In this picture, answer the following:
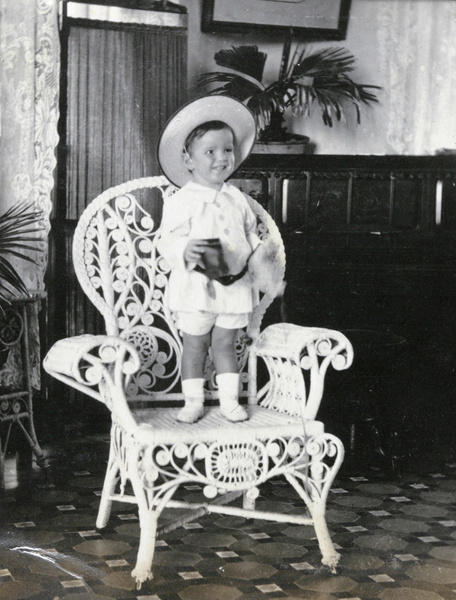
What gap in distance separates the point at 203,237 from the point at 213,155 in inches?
11.2

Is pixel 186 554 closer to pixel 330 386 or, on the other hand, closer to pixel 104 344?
pixel 104 344

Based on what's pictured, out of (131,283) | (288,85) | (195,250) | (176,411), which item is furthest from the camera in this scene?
(288,85)

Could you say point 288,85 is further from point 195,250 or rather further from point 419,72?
point 195,250

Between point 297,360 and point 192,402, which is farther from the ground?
point 297,360

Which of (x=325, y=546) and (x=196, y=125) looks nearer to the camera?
(x=325, y=546)

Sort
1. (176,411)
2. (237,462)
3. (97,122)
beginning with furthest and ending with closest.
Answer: (97,122) → (176,411) → (237,462)

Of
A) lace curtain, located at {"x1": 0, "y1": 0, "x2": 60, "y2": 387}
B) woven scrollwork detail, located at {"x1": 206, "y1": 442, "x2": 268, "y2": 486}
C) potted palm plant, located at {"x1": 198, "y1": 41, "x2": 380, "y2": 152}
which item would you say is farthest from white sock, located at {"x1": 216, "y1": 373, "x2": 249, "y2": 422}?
potted palm plant, located at {"x1": 198, "y1": 41, "x2": 380, "y2": 152}

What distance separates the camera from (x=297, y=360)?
2.82 m

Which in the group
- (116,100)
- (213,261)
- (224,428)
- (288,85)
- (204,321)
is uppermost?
(288,85)

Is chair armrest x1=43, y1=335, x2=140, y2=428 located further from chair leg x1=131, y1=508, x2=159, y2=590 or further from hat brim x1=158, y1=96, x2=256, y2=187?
hat brim x1=158, y1=96, x2=256, y2=187

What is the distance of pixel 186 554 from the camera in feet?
9.14

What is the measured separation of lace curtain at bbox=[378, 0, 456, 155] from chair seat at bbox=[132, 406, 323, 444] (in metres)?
2.75

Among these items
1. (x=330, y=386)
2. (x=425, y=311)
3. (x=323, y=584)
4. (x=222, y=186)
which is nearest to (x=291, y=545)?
(x=323, y=584)

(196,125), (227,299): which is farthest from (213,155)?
(227,299)
